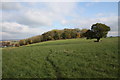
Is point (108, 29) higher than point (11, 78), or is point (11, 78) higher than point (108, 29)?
point (108, 29)

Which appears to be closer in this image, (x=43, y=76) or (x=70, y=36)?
(x=43, y=76)

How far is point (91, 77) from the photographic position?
341 inches

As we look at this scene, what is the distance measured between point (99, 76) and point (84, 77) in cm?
133

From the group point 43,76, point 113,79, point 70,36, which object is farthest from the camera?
point 70,36

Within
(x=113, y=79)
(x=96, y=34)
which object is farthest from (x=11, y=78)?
(x=96, y=34)

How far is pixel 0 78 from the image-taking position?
9.98 metres

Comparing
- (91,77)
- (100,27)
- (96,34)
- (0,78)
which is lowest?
(0,78)

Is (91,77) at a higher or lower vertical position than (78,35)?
lower

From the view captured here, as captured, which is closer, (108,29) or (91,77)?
(91,77)

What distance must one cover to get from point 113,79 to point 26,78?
25.8 feet

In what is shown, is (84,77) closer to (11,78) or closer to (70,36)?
(11,78)

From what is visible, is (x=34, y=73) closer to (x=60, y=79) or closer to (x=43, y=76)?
(x=43, y=76)

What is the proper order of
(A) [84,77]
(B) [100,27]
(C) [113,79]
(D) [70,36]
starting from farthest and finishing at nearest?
(D) [70,36] < (B) [100,27] < (A) [84,77] < (C) [113,79]

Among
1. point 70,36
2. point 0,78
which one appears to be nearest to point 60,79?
point 0,78
